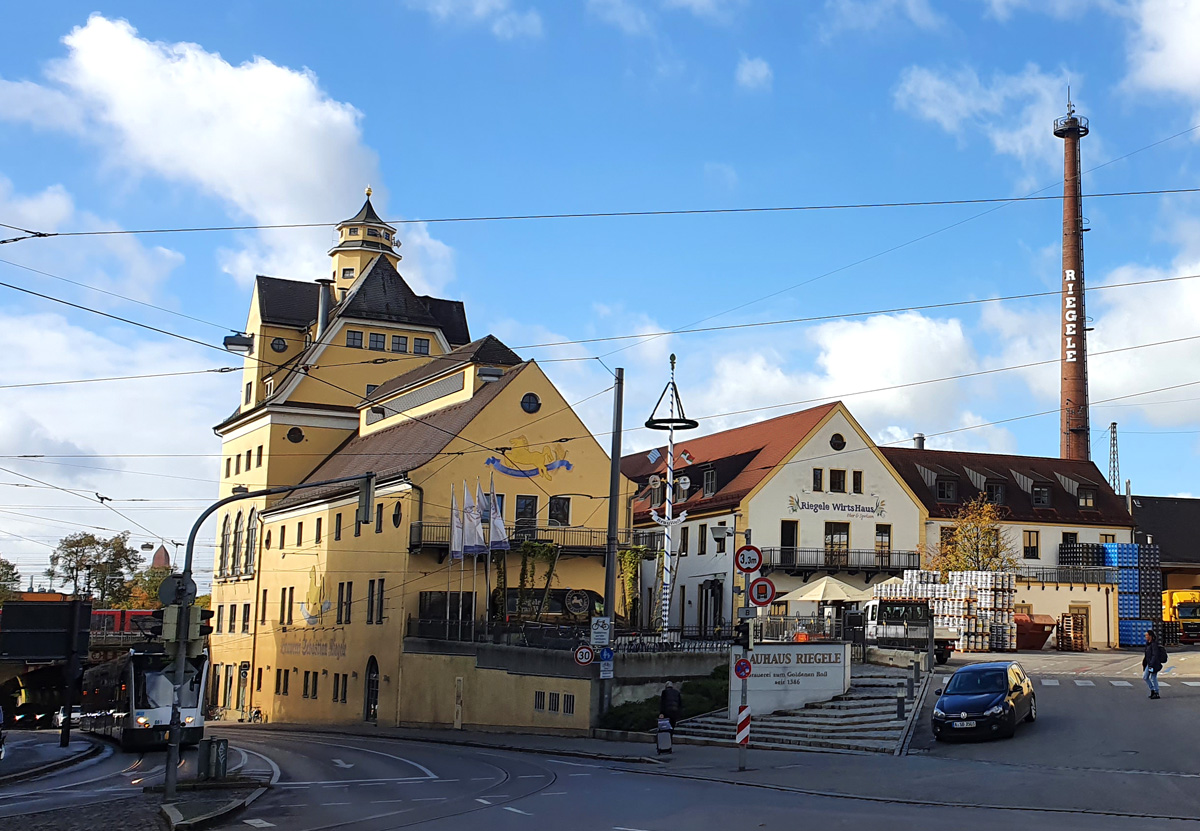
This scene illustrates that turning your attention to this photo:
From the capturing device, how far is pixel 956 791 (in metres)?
18.9

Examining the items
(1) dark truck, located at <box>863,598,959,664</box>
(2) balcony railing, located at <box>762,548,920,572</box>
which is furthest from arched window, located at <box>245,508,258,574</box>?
(1) dark truck, located at <box>863,598,959,664</box>

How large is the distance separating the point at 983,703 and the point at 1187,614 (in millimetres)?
42800

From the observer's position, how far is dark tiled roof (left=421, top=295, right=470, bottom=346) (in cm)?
7311

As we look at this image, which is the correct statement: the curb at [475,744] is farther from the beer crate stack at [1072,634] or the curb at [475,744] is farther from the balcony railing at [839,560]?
the beer crate stack at [1072,634]

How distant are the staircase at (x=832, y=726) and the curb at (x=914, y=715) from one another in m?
0.14

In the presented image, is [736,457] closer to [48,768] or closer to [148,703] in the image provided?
[148,703]

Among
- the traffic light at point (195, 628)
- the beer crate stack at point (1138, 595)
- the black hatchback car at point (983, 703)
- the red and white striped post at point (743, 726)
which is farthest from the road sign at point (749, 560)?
the beer crate stack at point (1138, 595)

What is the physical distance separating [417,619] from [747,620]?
84.3 ft

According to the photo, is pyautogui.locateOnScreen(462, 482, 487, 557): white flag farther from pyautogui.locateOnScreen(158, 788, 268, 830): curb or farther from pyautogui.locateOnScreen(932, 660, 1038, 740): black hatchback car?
pyautogui.locateOnScreen(158, 788, 268, 830): curb

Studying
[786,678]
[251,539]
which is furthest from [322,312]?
[786,678]

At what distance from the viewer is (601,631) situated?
32656 mm

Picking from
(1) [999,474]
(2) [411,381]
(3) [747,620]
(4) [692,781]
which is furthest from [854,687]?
(1) [999,474]

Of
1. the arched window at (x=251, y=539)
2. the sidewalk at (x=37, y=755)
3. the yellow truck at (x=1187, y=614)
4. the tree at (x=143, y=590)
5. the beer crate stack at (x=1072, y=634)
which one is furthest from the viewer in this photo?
the tree at (x=143, y=590)

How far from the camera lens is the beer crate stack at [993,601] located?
47688mm
